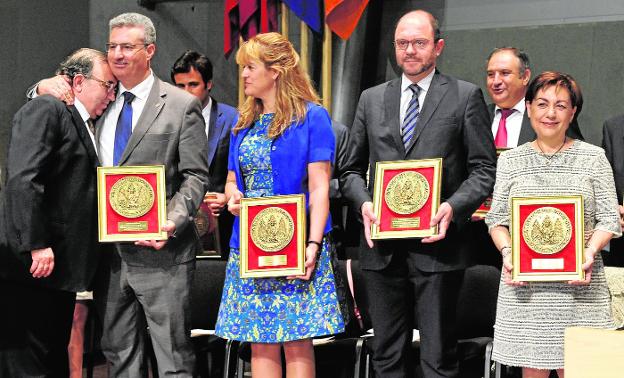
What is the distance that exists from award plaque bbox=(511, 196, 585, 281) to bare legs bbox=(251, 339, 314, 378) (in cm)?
86

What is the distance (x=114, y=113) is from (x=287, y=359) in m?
1.27

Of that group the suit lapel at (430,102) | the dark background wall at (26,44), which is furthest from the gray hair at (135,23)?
the dark background wall at (26,44)

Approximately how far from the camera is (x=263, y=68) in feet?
12.3

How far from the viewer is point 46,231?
3.85m

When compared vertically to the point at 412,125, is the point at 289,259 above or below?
below

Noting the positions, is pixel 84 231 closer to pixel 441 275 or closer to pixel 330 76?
pixel 441 275

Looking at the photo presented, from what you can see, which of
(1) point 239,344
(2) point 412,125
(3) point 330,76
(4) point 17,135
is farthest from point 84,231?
(3) point 330,76

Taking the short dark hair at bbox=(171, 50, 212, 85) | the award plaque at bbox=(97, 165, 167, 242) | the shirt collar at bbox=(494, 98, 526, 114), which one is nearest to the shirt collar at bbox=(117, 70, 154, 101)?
the award plaque at bbox=(97, 165, 167, 242)

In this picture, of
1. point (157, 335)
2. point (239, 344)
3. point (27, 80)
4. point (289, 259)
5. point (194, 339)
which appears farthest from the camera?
point (27, 80)

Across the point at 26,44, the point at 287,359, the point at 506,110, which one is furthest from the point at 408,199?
the point at 26,44

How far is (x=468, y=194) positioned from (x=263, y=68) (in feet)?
3.07

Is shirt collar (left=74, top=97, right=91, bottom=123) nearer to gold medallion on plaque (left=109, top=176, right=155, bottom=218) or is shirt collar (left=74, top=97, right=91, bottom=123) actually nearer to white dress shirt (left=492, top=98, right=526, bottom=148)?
gold medallion on plaque (left=109, top=176, right=155, bottom=218)

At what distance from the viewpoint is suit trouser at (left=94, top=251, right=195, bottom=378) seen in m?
3.85

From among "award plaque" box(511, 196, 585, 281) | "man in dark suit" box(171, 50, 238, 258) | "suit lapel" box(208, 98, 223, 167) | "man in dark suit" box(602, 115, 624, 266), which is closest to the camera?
"award plaque" box(511, 196, 585, 281)
